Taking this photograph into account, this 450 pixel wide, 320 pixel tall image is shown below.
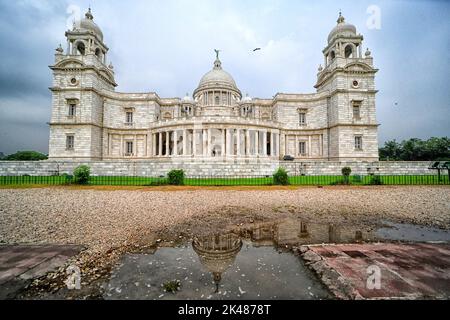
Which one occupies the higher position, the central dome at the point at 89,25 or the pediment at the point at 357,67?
the central dome at the point at 89,25

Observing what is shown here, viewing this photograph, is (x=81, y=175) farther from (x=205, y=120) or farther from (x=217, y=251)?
(x=205, y=120)

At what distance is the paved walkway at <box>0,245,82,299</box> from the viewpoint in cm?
273

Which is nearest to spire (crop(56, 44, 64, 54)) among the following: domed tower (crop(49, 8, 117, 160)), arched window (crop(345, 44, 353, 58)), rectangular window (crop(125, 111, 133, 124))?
domed tower (crop(49, 8, 117, 160))

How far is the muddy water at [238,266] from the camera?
2.59m

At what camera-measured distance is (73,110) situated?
3052 cm

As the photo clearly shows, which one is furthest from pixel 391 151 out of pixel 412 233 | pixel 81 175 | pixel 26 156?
pixel 26 156

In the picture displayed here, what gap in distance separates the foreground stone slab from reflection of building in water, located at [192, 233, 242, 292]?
1320 mm

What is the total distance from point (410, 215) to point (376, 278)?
572 cm

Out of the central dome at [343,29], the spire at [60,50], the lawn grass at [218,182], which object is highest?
the central dome at [343,29]

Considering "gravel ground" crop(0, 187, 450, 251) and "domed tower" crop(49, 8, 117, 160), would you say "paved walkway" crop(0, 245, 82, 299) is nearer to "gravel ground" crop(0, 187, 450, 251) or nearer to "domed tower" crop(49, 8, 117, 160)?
"gravel ground" crop(0, 187, 450, 251)

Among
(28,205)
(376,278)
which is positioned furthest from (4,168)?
(376,278)

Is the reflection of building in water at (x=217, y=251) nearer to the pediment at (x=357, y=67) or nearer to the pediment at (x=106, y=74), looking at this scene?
the pediment at (x=357, y=67)

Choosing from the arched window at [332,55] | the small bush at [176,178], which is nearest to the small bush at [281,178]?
the small bush at [176,178]

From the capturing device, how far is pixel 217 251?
156 inches
